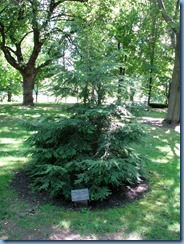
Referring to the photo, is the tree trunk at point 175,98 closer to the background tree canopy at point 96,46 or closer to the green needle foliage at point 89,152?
the background tree canopy at point 96,46

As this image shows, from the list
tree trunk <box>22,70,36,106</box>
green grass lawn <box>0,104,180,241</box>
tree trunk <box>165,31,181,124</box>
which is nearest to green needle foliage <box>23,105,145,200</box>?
green grass lawn <box>0,104,180,241</box>

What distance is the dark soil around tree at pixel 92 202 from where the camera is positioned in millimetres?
3539

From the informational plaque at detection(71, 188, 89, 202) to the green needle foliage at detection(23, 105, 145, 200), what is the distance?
114 mm

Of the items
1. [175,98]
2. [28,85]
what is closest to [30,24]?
[28,85]

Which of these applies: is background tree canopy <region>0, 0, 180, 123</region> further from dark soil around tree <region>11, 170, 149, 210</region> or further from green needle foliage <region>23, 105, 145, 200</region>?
dark soil around tree <region>11, 170, 149, 210</region>

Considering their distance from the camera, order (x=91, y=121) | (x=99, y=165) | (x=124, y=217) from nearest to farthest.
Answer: (x=124, y=217) → (x=99, y=165) → (x=91, y=121)

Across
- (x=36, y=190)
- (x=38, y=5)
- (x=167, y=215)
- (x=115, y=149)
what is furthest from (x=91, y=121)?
(x=38, y=5)

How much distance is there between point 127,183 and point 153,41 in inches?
425

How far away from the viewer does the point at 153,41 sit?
→ 43.7 feet

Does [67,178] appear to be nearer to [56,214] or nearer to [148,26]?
[56,214]

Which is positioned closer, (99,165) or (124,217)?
(124,217)

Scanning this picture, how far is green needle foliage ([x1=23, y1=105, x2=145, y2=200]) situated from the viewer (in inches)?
139

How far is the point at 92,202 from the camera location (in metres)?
3.58

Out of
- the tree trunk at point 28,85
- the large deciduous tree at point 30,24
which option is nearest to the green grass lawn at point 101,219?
the large deciduous tree at point 30,24
